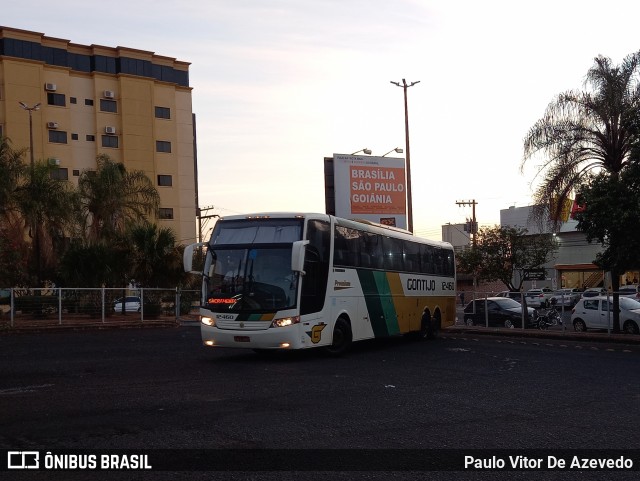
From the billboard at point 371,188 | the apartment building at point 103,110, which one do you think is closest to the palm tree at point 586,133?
the billboard at point 371,188

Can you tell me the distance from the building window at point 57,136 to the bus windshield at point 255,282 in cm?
5125

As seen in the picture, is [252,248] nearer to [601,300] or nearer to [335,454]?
[335,454]

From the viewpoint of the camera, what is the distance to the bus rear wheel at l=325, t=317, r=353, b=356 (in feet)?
60.6

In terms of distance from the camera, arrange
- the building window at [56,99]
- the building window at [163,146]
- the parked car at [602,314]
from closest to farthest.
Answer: the parked car at [602,314] < the building window at [56,99] < the building window at [163,146]

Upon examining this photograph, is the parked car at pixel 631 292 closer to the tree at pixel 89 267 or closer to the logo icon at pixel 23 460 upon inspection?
the tree at pixel 89 267

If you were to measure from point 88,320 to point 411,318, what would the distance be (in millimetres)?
14611

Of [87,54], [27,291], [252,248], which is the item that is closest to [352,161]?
[27,291]

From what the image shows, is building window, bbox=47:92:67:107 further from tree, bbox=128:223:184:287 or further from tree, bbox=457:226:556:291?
tree, bbox=457:226:556:291

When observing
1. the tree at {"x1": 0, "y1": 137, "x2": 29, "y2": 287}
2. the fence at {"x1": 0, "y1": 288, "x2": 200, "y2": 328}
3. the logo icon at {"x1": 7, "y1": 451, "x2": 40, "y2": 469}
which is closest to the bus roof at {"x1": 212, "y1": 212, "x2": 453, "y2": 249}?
the logo icon at {"x1": 7, "y1": 451, "x2": 40, "y2": 469}

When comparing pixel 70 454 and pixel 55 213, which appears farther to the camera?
pixel 55 213

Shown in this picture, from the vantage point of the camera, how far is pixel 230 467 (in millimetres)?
7074

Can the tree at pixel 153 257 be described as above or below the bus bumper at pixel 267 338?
above

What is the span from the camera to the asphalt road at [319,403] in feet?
26.8

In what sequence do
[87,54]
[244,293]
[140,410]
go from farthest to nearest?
[87,54] < [244,293] < [140,410]
